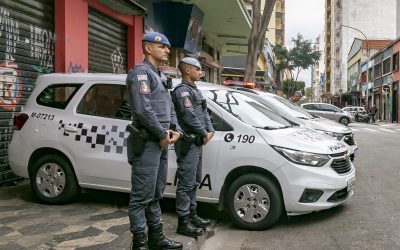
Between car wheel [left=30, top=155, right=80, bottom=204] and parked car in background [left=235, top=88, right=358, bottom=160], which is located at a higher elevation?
parked car in background [left=235, top=88, right=358, bottom=160]

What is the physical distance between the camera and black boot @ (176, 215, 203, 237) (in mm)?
4703

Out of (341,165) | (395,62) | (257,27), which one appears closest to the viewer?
(341,165)

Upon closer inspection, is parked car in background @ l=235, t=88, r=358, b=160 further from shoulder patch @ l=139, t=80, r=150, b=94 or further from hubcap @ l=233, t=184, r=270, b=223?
shoulder patch @ l=139, t=80, r=150, b=94

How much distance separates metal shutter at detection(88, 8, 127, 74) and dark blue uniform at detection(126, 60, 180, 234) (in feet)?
20.1

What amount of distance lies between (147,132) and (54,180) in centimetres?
271

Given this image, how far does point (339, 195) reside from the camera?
18.2ft

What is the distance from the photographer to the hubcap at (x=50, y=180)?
6.01 m

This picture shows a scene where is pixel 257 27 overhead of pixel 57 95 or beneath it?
overhead

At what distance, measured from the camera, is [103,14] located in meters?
10.4

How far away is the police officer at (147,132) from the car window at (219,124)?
1.60 meters

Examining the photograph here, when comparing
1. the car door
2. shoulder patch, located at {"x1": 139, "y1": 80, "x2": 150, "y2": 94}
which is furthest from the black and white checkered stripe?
shoulder patch, located at {"x1": 139, "y1": 80, "x2": 150, "y2": 94}

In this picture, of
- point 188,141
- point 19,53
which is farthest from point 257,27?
point 188,141

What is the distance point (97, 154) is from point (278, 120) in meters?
2.45

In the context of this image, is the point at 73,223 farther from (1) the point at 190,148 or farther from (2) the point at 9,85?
(2) the point at 9,85
